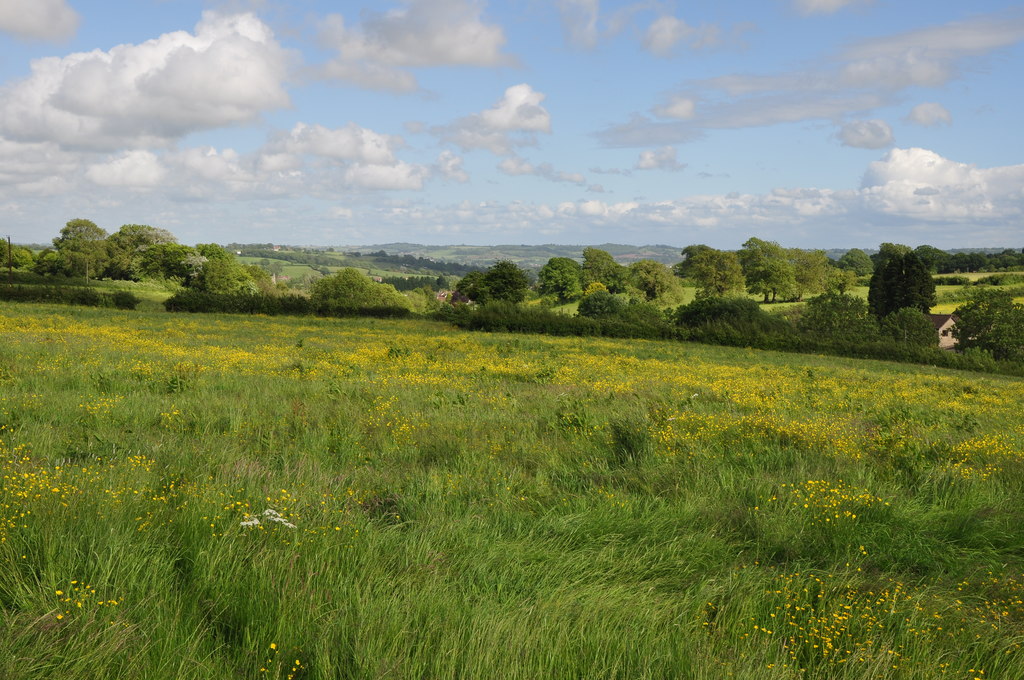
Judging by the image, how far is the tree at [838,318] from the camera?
73.8m

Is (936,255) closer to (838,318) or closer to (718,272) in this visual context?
(718,272)

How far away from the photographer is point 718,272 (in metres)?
127

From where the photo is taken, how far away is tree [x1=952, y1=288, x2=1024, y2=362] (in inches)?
2790

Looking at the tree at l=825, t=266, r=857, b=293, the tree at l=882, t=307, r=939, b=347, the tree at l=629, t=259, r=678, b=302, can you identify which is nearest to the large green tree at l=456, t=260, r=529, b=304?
the tree at l=629, t=259, r=678, b=302

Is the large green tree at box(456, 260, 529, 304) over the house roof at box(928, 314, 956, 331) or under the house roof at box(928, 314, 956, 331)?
over

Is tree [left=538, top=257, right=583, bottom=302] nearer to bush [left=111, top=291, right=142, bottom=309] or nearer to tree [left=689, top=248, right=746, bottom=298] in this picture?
tree [left=689, top=248, right=746, bottom=298]

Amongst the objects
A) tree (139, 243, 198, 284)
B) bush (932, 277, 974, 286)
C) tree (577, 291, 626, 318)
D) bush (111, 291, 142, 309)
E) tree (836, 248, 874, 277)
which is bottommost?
tree (577, 291, 626, 318)

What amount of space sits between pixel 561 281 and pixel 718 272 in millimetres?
31054

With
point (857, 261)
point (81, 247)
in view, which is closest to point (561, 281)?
point (81, 247)

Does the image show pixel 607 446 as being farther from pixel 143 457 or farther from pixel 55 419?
pixel 55 419

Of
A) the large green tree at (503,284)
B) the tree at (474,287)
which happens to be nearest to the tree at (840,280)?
the large green tree at (503,284)

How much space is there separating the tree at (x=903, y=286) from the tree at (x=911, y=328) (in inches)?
446

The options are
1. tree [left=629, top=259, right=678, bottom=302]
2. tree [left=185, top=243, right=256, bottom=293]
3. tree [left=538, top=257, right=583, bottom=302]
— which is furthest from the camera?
tree [left=538, top=257, right=583, bottom=302]

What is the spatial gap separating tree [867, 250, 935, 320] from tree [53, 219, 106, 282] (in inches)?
4632
